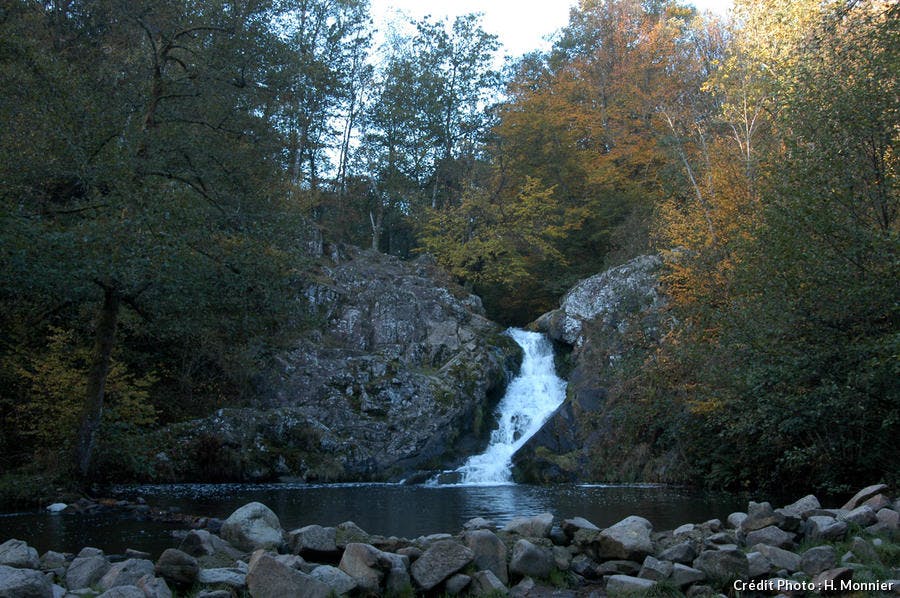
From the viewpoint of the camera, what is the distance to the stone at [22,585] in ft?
18.8

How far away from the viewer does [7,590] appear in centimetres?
571

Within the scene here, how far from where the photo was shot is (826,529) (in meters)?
8.70

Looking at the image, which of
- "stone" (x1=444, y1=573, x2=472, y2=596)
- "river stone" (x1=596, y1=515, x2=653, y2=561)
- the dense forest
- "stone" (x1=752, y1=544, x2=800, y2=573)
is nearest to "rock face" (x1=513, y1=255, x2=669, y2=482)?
the dense forest

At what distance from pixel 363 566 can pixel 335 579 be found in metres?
0.37

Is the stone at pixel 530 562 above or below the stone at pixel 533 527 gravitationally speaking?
below

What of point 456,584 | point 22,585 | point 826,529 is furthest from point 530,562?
point 22,585

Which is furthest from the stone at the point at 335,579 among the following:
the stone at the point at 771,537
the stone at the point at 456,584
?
the stone at the point at 771,537

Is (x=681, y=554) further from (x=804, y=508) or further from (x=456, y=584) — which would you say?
(x=804, y=508)

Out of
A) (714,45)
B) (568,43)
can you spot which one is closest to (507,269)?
(714,45)

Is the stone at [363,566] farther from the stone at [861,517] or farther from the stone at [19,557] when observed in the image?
the stone at [861,517]

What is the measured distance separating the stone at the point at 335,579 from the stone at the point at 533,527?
2.85 metres

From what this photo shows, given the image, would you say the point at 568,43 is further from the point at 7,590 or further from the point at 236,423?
the point at 7,590

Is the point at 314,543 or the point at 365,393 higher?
the point at 365,393

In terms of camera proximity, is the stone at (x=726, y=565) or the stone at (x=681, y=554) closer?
the stone at (x=726, y=565)
